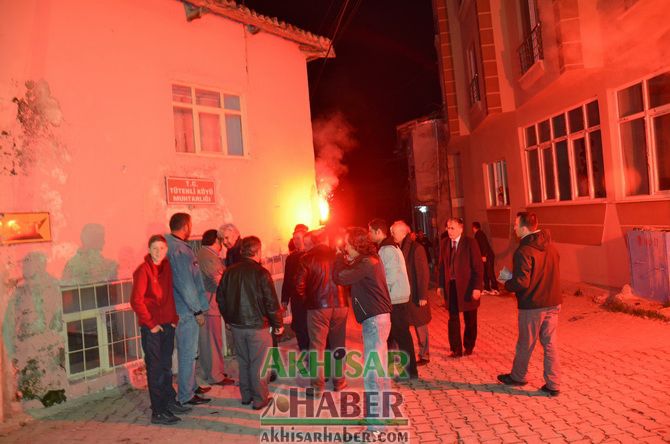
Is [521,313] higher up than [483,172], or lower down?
lower down

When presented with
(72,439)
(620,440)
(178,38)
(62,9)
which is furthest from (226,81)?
(620,440)

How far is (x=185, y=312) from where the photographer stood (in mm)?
5656

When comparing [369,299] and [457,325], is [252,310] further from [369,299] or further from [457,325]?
[457,325]

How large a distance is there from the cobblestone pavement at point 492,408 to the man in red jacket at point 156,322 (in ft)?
0.94

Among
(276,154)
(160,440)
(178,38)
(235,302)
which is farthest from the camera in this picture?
(276,154)

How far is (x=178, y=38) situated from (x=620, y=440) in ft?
24.4

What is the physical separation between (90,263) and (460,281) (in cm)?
466

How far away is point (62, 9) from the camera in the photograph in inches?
244

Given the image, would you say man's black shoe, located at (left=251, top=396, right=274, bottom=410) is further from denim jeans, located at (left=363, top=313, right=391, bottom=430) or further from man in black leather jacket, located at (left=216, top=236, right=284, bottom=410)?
denim jeans, located at (left=363, top=313, right=391, bottom=430)

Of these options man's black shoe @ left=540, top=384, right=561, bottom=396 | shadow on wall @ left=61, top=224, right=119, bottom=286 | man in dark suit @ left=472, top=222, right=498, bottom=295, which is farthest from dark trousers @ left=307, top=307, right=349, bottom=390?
man in dark suit @ left=472, top=222, right=498, bottom=295

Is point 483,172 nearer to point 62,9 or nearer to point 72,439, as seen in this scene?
point 62,9

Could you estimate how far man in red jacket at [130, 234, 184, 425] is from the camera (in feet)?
16.6

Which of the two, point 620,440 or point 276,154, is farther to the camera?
point 276,154

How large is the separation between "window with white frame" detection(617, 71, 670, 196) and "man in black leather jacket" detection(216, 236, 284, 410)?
7308 mm
